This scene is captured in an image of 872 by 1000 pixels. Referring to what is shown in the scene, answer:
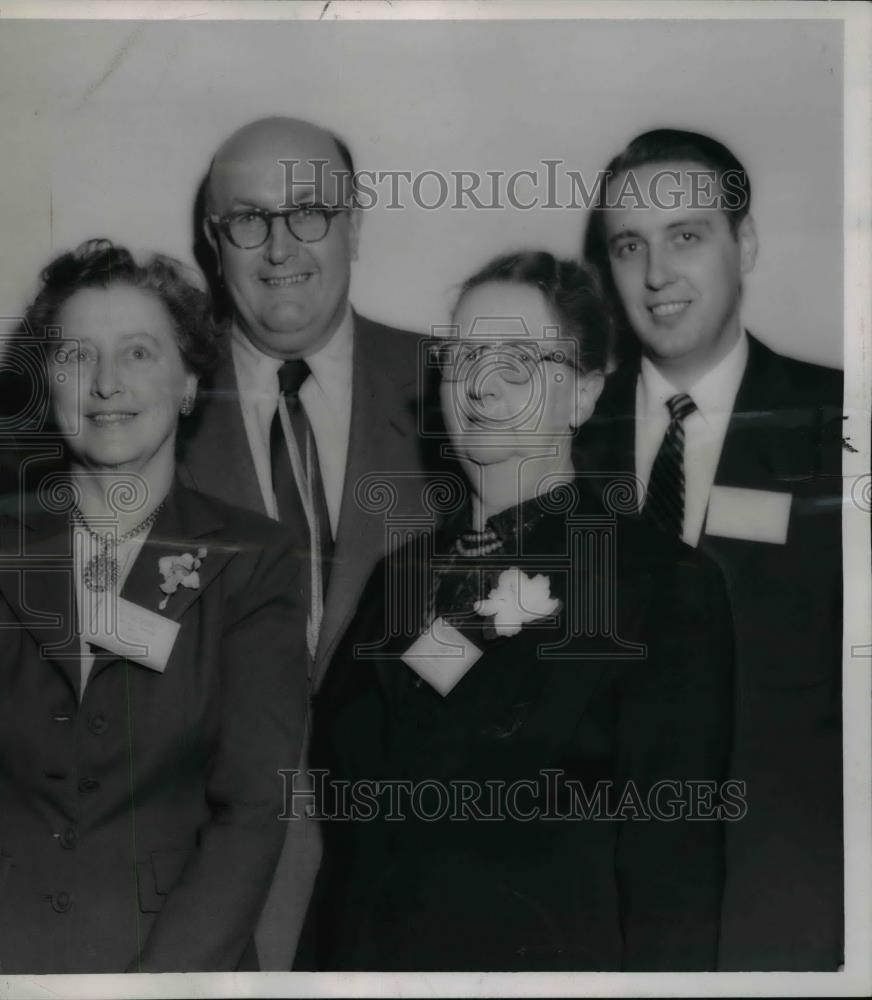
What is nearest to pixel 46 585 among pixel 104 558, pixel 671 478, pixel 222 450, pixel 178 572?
pixel 104 558

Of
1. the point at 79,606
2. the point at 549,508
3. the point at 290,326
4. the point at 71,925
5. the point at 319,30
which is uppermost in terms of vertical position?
the point at 319,30

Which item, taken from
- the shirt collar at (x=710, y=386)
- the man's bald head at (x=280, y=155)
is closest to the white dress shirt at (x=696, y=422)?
the shirt collar at (x=710, y=386)

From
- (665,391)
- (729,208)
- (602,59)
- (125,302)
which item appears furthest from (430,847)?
(602,59)

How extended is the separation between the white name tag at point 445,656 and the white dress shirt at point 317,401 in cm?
26

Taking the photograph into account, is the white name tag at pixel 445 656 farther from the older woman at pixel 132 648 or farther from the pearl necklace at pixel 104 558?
the pearl necklace at pixel 104 558

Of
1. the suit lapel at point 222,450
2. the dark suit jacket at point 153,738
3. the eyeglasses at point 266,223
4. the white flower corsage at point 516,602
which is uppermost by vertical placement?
the eyeglasses at point 266,223

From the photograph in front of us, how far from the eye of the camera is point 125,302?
7.45ft

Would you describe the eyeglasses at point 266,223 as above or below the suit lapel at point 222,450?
above

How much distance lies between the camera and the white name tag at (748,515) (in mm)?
2303

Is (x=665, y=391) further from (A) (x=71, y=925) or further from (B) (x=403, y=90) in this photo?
(A) (x=71, y=925)

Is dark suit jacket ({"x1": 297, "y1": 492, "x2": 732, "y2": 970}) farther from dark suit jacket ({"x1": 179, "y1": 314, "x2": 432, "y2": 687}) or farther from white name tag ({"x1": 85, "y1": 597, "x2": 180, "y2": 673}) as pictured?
white name tag ({"x1": 85, "y1": 597, "x2": 180, "y2": 673})

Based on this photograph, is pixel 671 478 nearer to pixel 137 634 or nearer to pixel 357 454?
pixel 357 454

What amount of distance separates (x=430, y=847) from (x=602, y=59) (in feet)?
4.76

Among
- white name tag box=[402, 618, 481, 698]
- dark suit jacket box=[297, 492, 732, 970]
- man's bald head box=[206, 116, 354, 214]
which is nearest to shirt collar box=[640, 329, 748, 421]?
dark suit jacket box=[297, 492, 732, 970]
